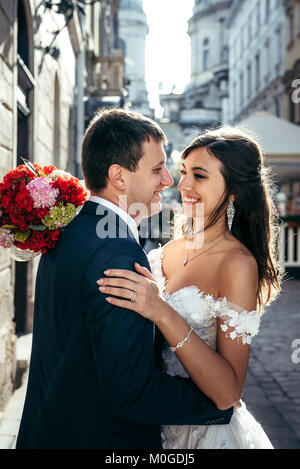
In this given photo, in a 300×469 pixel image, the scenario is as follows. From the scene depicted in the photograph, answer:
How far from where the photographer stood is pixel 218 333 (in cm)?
230

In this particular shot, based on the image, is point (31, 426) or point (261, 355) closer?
point (31, 426)

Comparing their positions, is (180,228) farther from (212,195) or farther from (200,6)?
(200,6)

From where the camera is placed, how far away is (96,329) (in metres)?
1.71

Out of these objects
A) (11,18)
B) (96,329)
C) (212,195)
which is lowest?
(96,329)

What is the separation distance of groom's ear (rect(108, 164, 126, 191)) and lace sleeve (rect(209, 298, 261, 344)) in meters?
0.68

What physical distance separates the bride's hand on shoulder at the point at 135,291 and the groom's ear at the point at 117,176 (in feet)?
1.10

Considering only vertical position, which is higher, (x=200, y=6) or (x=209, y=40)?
(x=200, y=6)

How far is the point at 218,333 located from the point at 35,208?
3.06 feet

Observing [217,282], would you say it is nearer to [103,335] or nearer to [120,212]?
[120,212]

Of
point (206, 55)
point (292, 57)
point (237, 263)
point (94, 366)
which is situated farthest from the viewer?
point (206, 55)

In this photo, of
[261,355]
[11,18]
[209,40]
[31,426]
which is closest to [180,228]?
[31,426]

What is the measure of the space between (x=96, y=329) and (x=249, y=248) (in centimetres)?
115

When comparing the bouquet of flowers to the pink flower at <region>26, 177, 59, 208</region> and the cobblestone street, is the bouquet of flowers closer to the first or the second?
the pink flower at <region>26, 177, 59, 208</region>

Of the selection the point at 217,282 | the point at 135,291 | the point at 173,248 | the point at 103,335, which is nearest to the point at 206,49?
the point at 173,248
